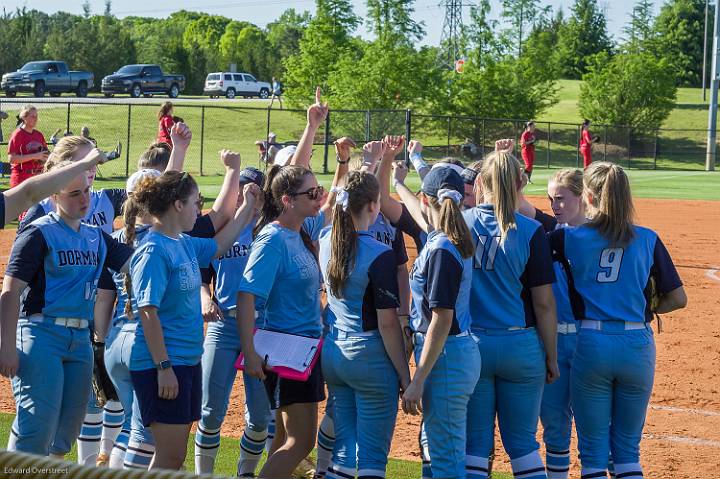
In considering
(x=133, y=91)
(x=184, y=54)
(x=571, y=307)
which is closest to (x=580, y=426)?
(x=571, y=307)

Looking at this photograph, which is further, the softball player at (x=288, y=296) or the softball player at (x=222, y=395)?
the softball player at (x=222, y=395)

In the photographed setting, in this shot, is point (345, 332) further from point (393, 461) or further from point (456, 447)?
point (393, 461)

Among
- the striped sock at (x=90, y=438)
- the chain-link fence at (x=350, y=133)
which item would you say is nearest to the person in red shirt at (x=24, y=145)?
the striped sock at (x=90, y=438)

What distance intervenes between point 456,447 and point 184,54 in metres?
67.8

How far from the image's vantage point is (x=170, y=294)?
4.58 metres

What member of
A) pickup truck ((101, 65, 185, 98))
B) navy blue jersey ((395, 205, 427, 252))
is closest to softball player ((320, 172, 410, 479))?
navy blue jersey ((395, 205, 427, 252))

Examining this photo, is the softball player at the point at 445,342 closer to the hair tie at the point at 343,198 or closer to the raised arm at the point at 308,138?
the hair tie at the point at 343,198

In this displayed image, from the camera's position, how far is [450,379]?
4566mm

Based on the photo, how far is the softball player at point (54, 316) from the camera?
465 cm

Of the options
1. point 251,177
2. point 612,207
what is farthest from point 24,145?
point 612,207

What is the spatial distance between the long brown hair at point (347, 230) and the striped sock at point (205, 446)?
4.52 feet

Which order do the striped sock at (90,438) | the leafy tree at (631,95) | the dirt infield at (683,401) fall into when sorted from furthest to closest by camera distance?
the leafy tree at (631,95) < the dirt infield at (683,401) < the striped sock at (90,438)

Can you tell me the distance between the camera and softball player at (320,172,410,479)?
181 inches

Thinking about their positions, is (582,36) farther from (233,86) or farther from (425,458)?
(425,458)
